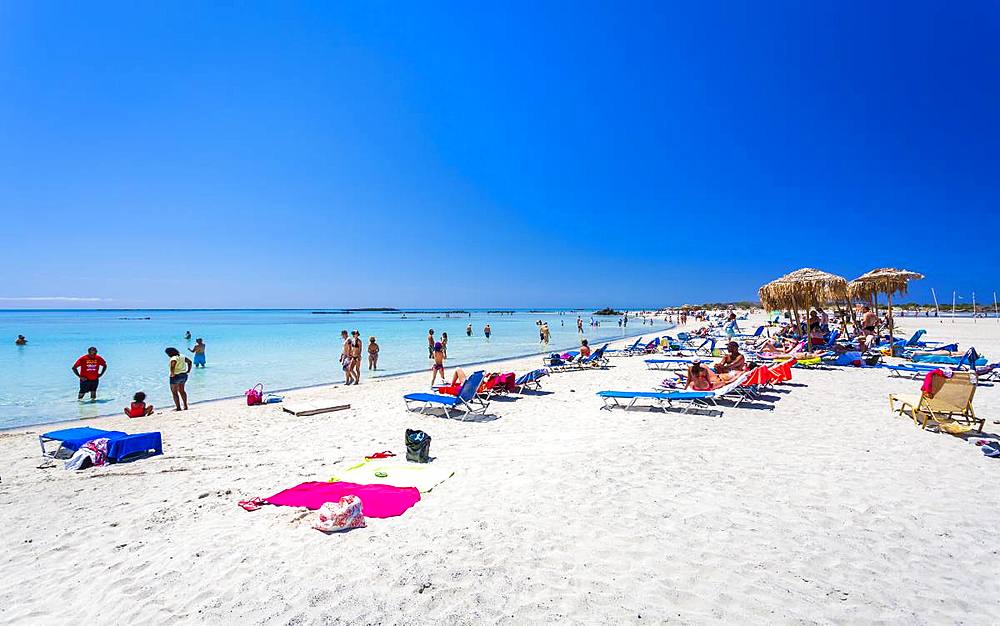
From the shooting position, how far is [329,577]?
3055 mm

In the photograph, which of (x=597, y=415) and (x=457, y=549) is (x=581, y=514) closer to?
(x=457, y=549)

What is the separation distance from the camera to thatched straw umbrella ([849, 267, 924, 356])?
1474cm

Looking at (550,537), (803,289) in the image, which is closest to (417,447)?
(550,537)

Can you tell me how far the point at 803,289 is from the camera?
15.0m

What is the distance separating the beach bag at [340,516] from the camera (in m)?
3.65

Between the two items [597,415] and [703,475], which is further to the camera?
[597,415]

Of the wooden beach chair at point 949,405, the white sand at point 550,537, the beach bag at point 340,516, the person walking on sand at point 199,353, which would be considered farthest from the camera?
the person walking on sand at point 199,353

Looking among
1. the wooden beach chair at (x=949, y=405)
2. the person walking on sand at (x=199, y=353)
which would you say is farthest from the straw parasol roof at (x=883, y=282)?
the person walking on sand at (x=199, y=353)

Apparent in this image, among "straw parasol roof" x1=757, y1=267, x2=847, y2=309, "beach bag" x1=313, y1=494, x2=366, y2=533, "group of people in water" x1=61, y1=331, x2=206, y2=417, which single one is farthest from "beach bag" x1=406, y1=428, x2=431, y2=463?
"straw parasol roof" x1=757, y1=267, x2=847, y2=309

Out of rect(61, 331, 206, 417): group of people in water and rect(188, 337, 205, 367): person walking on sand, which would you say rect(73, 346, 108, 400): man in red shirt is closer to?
rect(61, 331, 206, 417): group of people in water

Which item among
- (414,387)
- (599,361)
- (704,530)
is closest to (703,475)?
(704,530)

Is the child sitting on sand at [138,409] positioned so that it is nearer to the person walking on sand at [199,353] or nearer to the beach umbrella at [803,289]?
the person walking on sand at [199,353]

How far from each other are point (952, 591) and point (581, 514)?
2276mm

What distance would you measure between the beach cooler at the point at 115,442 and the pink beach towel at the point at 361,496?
114 inches
